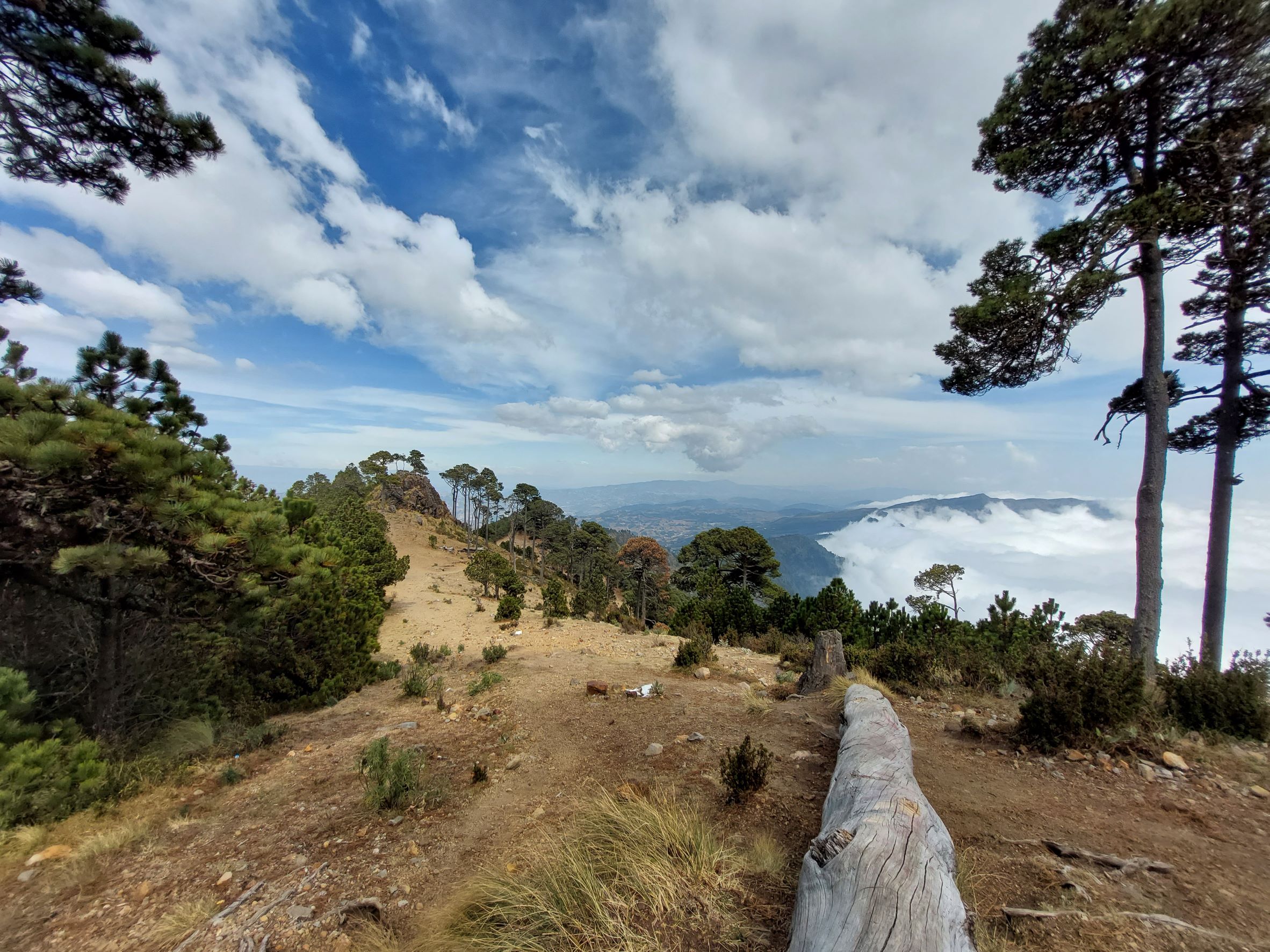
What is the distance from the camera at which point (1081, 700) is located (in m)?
4.87

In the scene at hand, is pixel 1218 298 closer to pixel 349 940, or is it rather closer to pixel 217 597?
pixel 349 940

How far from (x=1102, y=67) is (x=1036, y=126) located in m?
0.95

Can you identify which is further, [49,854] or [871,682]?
[871,682]

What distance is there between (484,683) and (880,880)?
7.15 metres

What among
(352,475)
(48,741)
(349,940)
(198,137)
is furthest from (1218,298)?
(352,475)

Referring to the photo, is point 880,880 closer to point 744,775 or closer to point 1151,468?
point 744,775

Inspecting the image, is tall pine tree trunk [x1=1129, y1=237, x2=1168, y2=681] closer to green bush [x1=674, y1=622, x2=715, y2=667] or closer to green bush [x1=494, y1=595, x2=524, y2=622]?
green bush [x1=674, y1=622, x2=715, y2=667]

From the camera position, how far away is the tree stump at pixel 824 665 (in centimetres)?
743

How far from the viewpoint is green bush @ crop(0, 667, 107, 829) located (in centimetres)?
389

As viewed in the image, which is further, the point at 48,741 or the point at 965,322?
the point at 965,322

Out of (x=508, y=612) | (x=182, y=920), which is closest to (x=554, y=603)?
(x=508, y=612)

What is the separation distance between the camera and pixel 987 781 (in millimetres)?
4367

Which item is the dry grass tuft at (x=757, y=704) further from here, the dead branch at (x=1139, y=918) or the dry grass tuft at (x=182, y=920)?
the dry grass tuft at (x=182, y=920)

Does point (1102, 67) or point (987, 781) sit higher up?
point (1102, 67)
